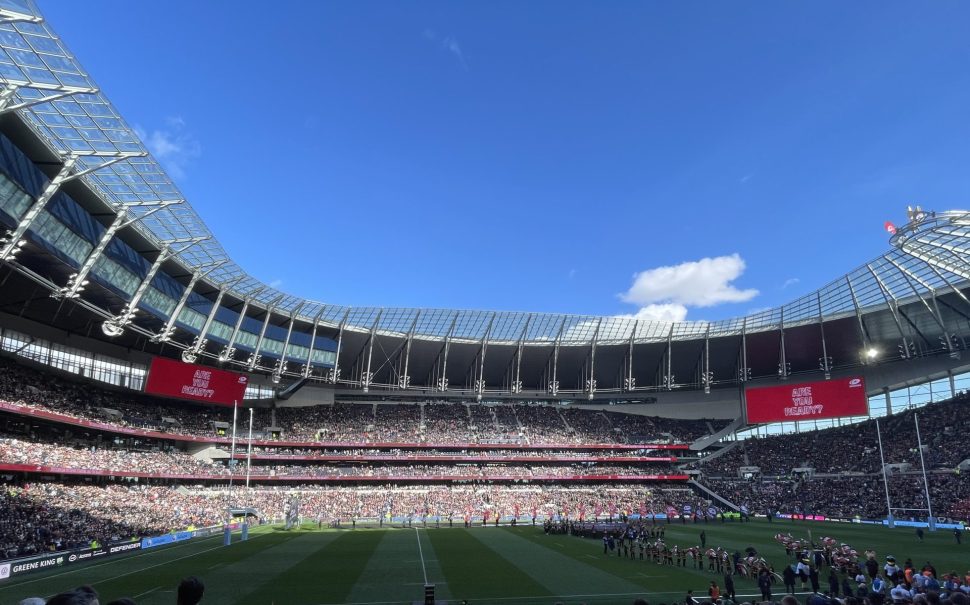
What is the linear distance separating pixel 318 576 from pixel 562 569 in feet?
37.1

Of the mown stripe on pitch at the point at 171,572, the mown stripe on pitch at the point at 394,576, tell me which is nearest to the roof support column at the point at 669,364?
the mown stripe on pitch at the point at 394,576

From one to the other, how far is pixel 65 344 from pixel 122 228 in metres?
16.8

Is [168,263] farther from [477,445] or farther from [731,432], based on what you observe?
[731,432]

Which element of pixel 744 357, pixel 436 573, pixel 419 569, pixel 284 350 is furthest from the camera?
pixel 744 357

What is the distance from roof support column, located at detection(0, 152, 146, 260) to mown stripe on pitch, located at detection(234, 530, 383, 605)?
22087 millimetres

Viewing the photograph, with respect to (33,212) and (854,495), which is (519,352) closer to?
(854,495)

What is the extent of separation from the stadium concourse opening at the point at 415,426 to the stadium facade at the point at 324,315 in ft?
0.85

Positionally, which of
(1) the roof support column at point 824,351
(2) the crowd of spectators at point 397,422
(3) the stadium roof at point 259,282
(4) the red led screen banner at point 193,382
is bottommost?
(2) the crowd of spectators at point 397,422

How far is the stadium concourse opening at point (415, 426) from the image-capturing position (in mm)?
27062

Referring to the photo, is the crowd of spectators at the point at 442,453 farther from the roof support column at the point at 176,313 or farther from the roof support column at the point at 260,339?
the roof support column at the point at 176,313

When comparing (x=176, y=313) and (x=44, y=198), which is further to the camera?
(x=176, y=313)

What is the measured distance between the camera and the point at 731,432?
77.1 meters

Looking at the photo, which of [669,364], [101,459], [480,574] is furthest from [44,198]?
[669,364]

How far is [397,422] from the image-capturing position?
2965 inches
